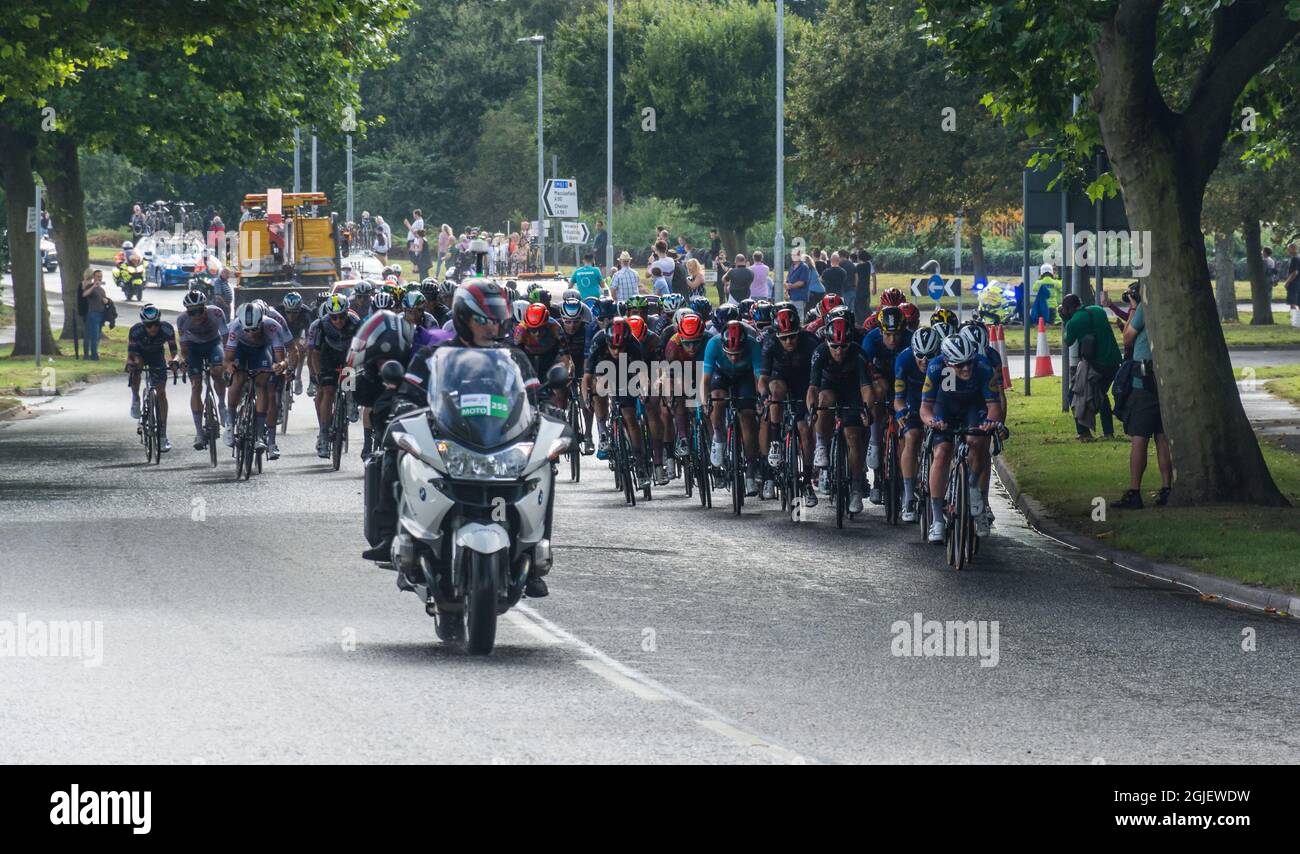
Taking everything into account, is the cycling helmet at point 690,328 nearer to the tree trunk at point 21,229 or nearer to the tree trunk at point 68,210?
the tree trunk at point 21,229

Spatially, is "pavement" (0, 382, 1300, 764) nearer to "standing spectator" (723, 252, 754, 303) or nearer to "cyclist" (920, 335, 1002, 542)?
"cyclist" (920, 335, 1002, 542)

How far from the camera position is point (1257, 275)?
171 feet

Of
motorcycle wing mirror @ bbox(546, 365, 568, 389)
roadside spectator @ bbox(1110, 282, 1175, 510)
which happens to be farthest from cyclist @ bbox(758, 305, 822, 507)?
motorcycle wing mirror @ bbox(546, 365, 568, 389)

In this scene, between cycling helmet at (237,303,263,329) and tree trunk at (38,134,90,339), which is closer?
cycling helmet at (237,303,263,329)

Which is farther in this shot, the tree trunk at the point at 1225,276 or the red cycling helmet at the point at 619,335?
the tree trunk at the point at 1225,276

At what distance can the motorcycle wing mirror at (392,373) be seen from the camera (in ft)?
37.9

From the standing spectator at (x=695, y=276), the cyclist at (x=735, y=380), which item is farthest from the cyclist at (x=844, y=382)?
the standing spectator at (x=695, y=276)

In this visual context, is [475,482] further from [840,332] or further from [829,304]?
[829,304]

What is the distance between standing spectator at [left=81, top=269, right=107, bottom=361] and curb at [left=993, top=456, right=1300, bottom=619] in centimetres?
2673

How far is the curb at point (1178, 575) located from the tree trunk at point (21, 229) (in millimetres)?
27062

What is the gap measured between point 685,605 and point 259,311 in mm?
9951

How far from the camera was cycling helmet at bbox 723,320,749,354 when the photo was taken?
19.3m

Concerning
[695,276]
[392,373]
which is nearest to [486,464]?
[392,373]

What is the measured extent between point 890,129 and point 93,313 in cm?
1961
